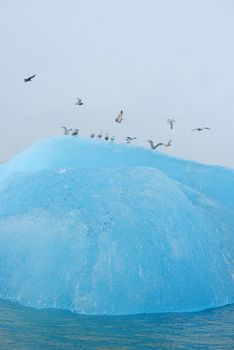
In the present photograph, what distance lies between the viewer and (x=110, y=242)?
35.9ft

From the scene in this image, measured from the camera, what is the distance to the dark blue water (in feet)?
23.6

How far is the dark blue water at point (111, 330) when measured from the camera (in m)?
7.20

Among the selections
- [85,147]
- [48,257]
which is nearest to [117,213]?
[48,257]

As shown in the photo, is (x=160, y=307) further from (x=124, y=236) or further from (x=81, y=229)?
(x=81, y=229)

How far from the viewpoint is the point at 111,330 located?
822cm

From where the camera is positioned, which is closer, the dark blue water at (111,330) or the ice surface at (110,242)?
the dark blue water at (111,330)

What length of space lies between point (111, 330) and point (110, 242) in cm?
297

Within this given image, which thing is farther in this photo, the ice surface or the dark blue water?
the ice surface

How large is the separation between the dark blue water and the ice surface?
0.66 m

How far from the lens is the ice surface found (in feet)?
33.9

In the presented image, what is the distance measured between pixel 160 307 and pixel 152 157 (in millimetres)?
6846

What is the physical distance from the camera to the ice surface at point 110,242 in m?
10.3

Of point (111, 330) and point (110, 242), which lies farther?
point (110, 242)

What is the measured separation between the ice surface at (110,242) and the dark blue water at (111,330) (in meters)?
0.66
